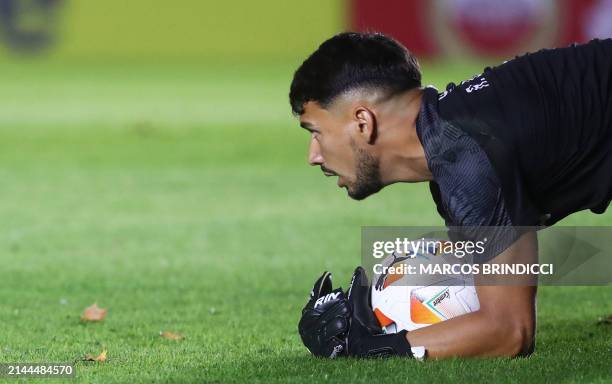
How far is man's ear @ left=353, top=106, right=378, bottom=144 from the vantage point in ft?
15.2

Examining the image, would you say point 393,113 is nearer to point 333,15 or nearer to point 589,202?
point 589,202

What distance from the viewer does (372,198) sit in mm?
10523

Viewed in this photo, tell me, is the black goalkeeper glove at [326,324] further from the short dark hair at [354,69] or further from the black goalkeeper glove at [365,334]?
the short dark hair at [354,69]

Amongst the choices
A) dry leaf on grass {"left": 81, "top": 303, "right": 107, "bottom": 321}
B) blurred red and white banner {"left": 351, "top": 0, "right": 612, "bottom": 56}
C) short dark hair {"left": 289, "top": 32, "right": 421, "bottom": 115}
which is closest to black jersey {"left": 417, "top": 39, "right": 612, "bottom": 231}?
short dark hair {"left": 289, "top": 32, "right": 421, "bottom": 115}

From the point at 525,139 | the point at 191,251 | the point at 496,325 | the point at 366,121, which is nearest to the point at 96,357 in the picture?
the point at 366,121

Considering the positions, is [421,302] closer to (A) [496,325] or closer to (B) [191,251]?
(A) [496,325]

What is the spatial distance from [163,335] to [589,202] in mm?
2083

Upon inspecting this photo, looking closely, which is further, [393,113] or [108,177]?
[108,177]

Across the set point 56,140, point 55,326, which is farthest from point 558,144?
point 56,140

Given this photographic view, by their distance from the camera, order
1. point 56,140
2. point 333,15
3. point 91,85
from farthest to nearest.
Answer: point 333,15 → point 91,85 → point 56,140

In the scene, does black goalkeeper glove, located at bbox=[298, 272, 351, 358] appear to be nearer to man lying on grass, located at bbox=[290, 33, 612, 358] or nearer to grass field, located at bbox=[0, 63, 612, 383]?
grass field, located at bbox=[0, 63, 612, 383]

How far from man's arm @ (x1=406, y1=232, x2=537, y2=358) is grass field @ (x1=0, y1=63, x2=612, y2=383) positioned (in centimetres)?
7

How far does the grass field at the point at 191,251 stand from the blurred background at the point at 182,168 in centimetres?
2

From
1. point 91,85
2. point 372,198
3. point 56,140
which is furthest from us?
point 91,85
